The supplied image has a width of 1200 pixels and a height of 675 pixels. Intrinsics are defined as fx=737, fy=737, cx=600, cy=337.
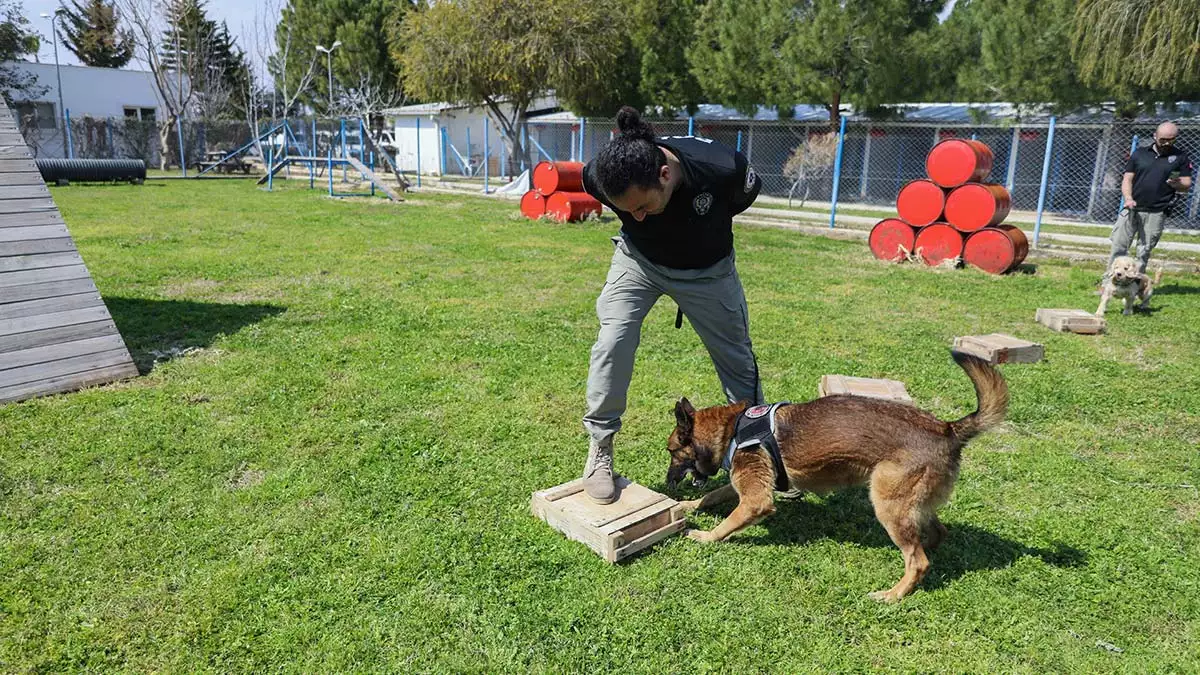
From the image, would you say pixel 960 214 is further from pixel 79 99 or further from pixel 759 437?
pixel 79 99

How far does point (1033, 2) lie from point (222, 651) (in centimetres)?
2385

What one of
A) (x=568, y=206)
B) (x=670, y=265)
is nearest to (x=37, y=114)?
(x=568, y=206)

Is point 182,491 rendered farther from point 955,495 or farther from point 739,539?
point 955,495

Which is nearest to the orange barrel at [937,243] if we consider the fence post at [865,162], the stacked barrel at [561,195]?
the stacked barrel at [561,195]

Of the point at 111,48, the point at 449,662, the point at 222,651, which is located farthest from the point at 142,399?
the point at 111,48

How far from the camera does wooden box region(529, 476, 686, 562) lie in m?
3.31

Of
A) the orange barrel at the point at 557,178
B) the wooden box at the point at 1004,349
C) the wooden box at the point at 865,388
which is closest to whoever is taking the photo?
the wooden box at the point at 865,388

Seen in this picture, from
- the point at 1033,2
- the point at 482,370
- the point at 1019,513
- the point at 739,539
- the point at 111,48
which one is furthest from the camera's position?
the point at 111,48

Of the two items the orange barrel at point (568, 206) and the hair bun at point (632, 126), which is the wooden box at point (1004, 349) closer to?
the hair bun at point (632, 126)

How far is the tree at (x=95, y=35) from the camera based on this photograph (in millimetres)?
42781

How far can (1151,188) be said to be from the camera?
8.93 meters

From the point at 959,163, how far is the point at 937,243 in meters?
1.29

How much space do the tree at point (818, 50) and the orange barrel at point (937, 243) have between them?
12.4m

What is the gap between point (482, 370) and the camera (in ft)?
19.7
